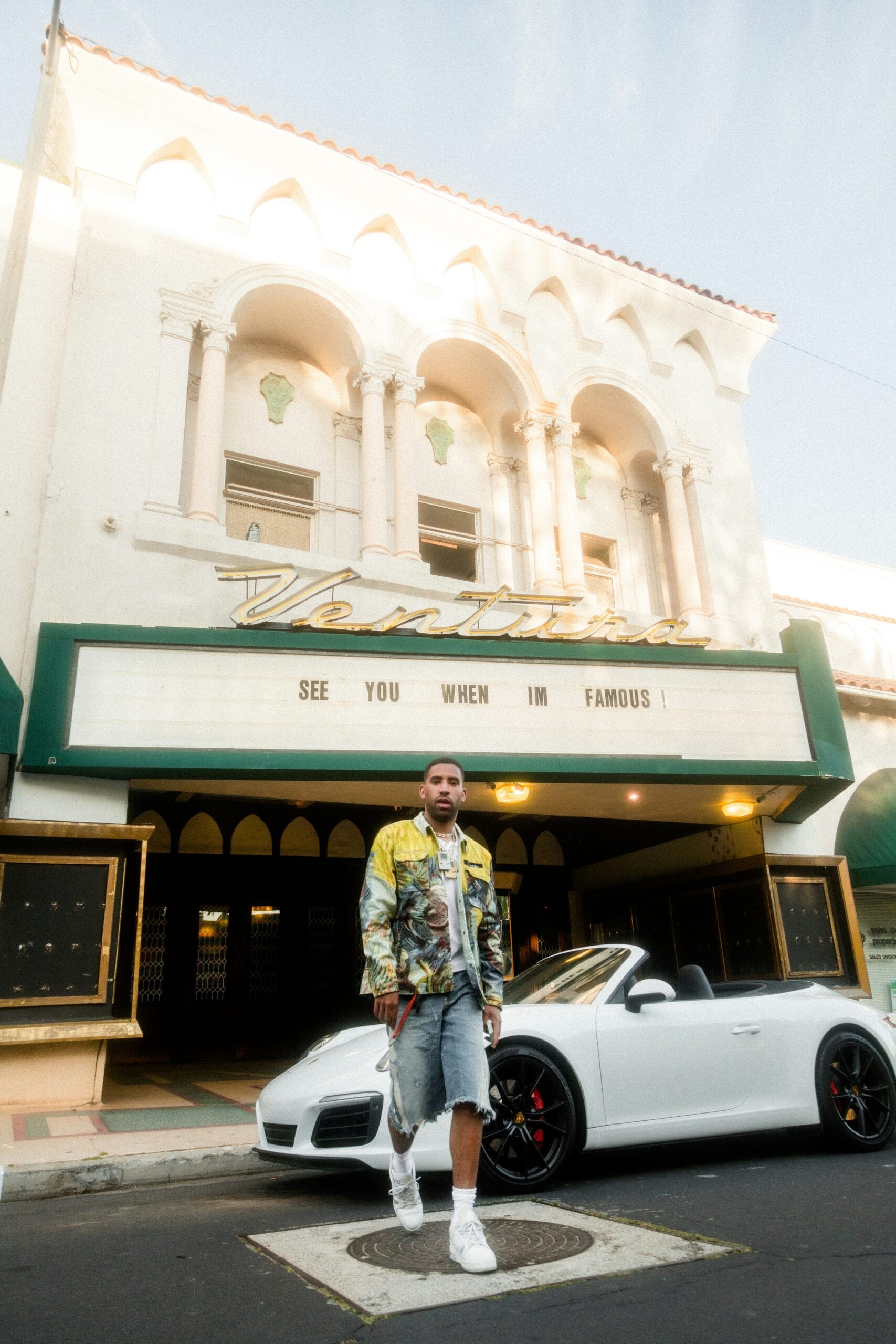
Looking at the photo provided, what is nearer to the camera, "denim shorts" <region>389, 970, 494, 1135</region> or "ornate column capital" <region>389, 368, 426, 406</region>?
"denim shorts" <region>389, 970, 494, 1135</region>

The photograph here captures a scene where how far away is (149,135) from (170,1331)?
1210 cm

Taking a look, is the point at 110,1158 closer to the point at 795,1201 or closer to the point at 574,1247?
the point at 574,1247

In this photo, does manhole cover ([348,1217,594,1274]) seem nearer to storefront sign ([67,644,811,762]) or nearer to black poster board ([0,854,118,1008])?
black poster board ([0,854,118,1008])

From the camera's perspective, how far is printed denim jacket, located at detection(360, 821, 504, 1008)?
138 inches

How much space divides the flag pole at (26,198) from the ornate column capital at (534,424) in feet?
20.4

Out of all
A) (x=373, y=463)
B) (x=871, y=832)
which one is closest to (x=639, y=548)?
(x=373, y=463)

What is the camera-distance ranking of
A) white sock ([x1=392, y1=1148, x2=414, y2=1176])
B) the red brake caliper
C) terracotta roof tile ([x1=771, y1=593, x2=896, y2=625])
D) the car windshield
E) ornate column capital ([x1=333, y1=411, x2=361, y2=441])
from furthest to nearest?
terracotta roof tile ([x1=771, y1=593, x2=896, y2=625]) → ornate column capital ([x1=333, y1=411, x2=361, y2=441]) → the car windshield → the red brake caliper → white sock ([x1=392, y1=1148, x2=414, y2=1176])

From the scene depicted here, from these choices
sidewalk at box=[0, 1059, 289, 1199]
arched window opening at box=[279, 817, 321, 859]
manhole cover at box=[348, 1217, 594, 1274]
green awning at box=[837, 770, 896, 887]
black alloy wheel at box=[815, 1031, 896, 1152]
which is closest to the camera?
manhole cover at box=[348, 1217, 594, 1274]

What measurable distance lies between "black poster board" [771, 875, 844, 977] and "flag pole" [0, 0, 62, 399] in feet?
31.1

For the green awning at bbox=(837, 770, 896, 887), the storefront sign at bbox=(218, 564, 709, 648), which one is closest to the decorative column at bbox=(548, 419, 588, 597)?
the storefront sign at bbox=(218, 564, 709, 648)

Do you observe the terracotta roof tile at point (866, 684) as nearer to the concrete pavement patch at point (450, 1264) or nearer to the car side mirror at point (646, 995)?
the car side mirror at point (646, 995)

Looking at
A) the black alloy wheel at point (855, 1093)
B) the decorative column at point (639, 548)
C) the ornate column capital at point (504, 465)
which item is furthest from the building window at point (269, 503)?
the black alloy wheel at point (855, 1093)

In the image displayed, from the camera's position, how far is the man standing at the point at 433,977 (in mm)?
3424

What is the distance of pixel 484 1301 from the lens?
9.05 ft
